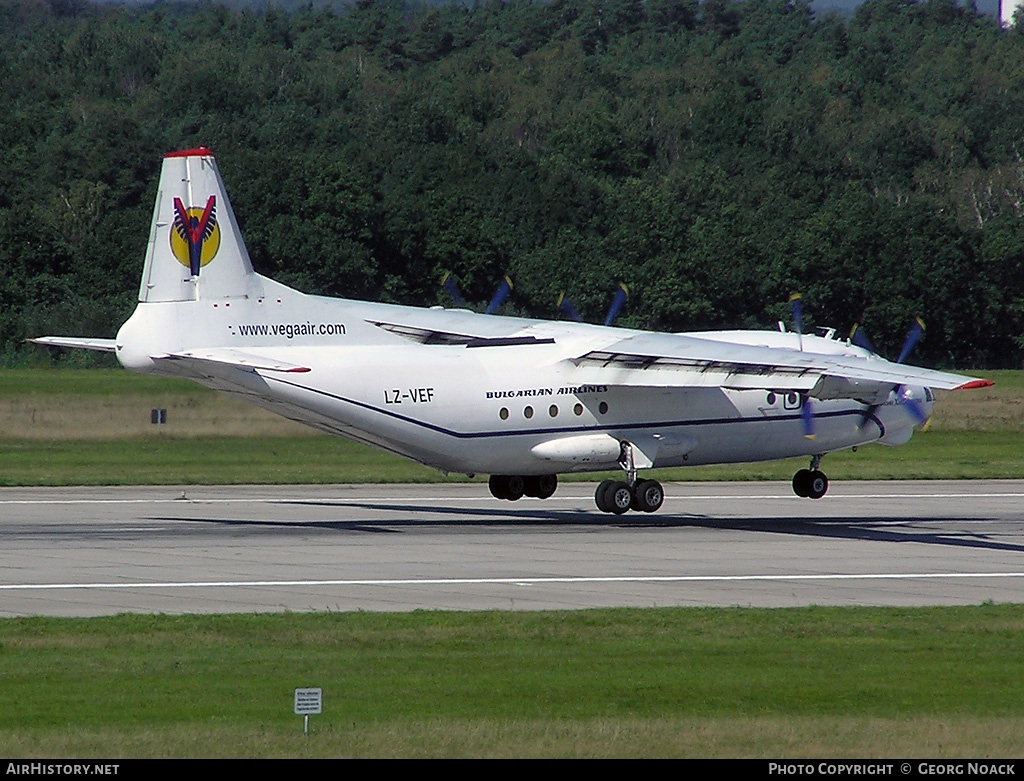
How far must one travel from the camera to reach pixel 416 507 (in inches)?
1732

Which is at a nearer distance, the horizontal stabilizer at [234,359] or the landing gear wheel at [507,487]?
the horizontal stabilizer at [234,359]

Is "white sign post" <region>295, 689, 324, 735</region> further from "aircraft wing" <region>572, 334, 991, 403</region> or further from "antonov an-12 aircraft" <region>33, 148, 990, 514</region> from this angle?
"antonov an-12 aircraft" <region>33, 148, 990, 514</region>

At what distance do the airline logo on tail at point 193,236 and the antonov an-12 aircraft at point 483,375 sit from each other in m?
0.03

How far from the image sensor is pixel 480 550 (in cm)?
3359

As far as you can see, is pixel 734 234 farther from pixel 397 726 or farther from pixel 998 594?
pixel 397 726

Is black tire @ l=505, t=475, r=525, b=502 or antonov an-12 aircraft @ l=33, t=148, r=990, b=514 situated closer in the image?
antonov an-12 aircraft @ l=33, t=148, r=990, b=514

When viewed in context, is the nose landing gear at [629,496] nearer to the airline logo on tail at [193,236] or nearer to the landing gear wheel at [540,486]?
the landing gear wheel at [540,486]

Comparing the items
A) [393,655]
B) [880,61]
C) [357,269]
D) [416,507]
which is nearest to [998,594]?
[393,655]

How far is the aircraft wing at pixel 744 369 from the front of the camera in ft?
111

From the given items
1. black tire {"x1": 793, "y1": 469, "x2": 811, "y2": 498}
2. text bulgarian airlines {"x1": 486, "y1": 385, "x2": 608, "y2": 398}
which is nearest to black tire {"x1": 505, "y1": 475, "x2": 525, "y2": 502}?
text bulgarian airlines {"x1": 486, "y1": 385, "x2": 608, "y2": 398}

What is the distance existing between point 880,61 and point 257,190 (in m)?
101

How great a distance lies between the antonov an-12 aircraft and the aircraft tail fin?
0.03m

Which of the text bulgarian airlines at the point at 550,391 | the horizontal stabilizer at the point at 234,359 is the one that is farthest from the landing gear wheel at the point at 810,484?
the horizontal stabilizer at the point at 234,359

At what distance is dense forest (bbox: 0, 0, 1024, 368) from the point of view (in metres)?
94.9
